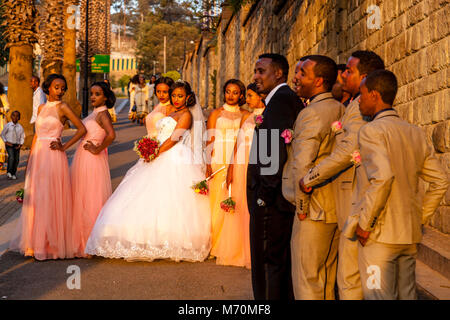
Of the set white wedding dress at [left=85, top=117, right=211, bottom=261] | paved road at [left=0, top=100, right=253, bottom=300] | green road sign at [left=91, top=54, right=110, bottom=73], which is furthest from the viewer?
green road sign at [left=91, top=54, right=110, bottom=73]

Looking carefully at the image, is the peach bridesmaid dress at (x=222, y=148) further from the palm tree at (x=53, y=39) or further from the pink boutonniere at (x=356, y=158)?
the palm tree at (x=53, y=39)

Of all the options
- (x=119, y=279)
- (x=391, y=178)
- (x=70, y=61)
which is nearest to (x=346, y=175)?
(x=391, y=178)

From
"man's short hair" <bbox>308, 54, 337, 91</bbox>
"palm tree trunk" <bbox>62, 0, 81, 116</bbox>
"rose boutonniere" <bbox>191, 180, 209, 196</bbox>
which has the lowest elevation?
"rose boutonniere" <bbox>191, 180, 209, 196</bbox>

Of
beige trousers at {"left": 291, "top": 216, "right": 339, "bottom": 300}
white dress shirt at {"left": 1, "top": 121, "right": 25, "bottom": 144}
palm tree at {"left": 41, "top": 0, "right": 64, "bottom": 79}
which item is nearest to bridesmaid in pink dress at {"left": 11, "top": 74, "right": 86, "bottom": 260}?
beige trousers at {"left": 291, "top": 216, "right": 339, "bottom": 300}

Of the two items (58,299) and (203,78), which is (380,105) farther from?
(203,78)

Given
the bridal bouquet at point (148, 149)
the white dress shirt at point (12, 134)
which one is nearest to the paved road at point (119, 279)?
the bridal bouquet at point (148, 149)

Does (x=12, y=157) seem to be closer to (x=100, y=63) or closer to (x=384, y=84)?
(x=384, y=84)

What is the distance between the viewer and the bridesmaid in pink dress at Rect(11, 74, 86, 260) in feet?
25.6

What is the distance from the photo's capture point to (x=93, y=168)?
837 centimetres

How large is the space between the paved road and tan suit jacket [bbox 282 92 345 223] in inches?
69.8

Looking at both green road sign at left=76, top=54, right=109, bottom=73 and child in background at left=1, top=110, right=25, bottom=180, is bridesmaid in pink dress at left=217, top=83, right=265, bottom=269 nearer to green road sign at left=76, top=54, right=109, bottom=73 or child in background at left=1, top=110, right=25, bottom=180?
child in background at left=1, top=110, right=25, bottom=180

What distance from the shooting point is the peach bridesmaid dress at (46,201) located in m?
7.79
